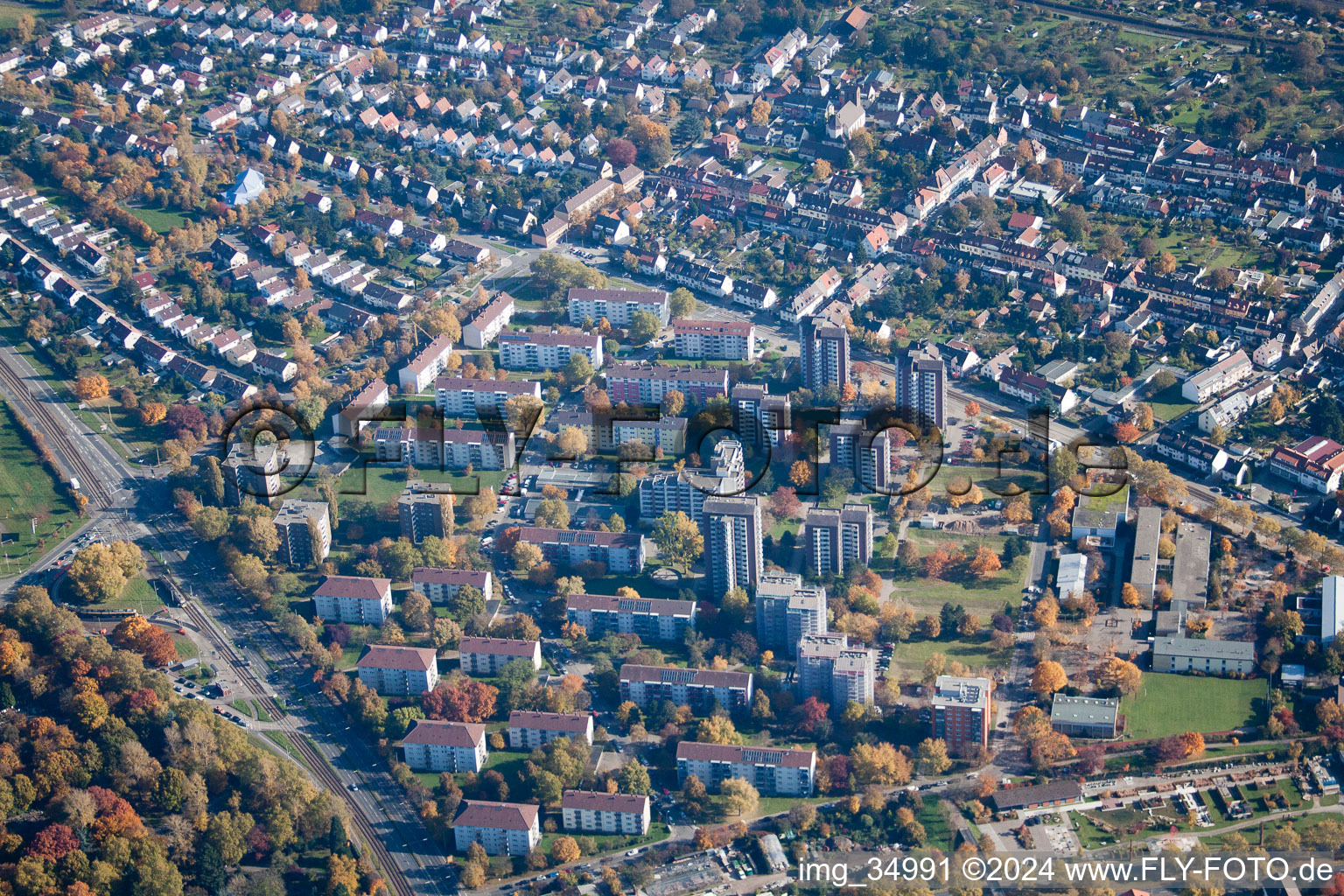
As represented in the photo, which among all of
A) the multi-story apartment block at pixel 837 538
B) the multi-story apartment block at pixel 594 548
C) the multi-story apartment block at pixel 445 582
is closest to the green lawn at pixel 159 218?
the multi-story apartment block at pixel 445 582

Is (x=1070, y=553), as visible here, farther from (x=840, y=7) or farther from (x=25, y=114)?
(x=25, y=114)

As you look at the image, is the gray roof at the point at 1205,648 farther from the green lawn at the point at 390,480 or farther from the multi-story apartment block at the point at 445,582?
the green lawn at the point at 390,480

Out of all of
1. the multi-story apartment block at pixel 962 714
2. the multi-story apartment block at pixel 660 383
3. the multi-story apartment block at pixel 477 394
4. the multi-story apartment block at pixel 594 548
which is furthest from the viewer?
the multi-story apartment block at pixel 477 394

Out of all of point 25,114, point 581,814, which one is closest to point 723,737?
point 581,814

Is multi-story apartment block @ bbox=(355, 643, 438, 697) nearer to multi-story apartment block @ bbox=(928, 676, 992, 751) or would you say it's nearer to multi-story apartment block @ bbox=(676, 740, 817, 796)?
multi-story apartment block @ bbox=(676, 740, 817, 796)

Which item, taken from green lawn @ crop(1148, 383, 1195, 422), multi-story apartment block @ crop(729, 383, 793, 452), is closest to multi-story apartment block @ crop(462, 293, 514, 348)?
multi-story apartment block @ crop(729, 383, 793, 452)

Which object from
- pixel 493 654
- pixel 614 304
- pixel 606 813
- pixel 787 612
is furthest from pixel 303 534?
pixel 614 304
